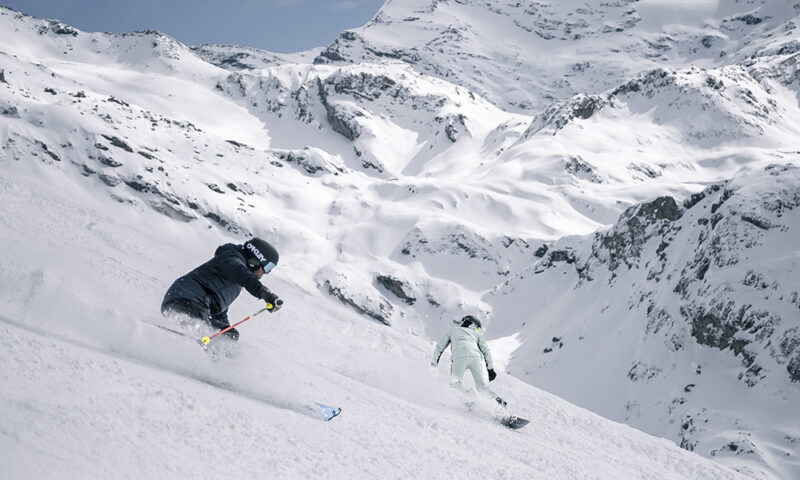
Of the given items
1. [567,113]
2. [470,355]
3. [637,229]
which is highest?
[567,113]

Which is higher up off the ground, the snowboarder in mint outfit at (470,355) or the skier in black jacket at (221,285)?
the skier in black jacket at (221,285)

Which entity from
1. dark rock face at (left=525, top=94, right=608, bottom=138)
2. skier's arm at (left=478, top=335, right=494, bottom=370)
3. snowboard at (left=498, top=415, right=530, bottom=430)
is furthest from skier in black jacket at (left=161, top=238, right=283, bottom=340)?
dark rock face at (left=525, top=94, right=608, bottom=138)

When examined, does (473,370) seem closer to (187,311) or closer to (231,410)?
(187,311)

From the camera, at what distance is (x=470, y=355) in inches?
349

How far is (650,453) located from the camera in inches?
328

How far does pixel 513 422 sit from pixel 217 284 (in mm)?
4137

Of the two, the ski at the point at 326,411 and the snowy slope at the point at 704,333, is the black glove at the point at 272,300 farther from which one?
the snowy slope at the point at 704,333

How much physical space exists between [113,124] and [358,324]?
69.9m

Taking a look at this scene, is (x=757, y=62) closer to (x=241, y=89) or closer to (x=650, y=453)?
(x=241, y=89)

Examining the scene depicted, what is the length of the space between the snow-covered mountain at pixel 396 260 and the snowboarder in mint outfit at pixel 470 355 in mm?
418

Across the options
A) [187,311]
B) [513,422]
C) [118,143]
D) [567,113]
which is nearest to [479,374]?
[513,422]

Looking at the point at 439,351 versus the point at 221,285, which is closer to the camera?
the point at 221,285

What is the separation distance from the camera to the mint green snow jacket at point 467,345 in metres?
8.93

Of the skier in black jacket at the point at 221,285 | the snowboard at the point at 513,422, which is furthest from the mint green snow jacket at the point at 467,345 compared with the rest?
the skier in black jacket at the point at 221,285
